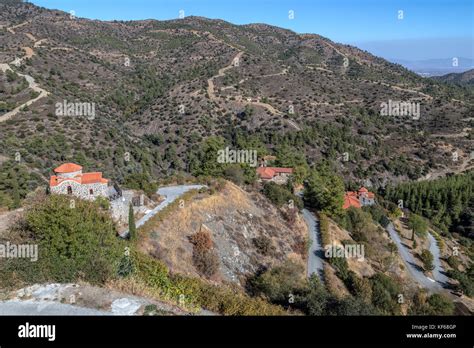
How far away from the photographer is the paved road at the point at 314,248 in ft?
98.7

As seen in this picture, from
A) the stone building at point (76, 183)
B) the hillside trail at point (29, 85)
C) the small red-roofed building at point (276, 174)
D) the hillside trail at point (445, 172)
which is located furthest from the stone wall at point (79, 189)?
the hillside trail at point (445, 172)

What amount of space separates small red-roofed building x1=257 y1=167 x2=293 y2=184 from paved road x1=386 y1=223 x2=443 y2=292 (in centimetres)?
1562

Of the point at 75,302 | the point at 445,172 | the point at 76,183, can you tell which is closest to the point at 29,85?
the point at 76,183

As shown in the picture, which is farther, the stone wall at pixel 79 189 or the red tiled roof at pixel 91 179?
the red tiled roof at pixel 91 179

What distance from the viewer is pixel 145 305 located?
1021cm

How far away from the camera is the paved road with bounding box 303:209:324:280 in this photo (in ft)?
98.7

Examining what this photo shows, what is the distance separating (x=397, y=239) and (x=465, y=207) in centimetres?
2188
